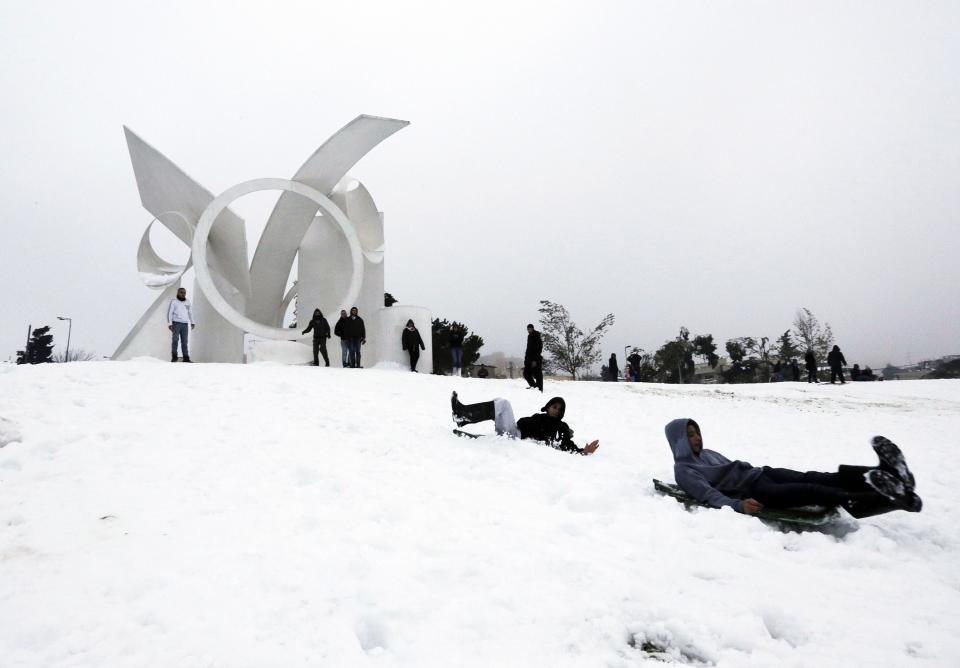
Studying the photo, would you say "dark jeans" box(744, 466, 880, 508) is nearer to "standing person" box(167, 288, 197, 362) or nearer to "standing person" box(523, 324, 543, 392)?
"standing person" box(523, 324, 543, 392)

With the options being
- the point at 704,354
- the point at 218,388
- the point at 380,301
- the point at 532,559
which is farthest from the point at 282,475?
the point at 704,354

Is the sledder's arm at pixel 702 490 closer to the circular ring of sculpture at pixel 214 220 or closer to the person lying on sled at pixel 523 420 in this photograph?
the person lying on sled at pixel 523 420

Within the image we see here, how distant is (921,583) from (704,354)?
4514cm

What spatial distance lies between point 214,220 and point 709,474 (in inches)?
638

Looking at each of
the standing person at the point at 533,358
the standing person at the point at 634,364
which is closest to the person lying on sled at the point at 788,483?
the standing person at the point at 533,358

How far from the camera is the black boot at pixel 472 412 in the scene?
6.03 m

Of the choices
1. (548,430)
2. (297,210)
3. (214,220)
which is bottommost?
(548,430)

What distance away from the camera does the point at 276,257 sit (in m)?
19.2

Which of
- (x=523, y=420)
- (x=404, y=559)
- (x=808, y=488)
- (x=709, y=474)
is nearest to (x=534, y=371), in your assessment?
(x=523, y=420)

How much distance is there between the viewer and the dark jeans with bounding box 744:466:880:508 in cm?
377

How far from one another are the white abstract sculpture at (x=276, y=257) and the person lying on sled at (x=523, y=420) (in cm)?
1161

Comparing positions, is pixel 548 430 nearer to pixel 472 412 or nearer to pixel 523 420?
pixel 523 420

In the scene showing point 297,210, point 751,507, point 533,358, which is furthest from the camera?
point 297,210

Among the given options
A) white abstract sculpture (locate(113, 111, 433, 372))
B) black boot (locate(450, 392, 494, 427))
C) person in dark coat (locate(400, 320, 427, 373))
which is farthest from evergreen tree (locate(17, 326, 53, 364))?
black boot (locate(450, 392, 494, 427))
